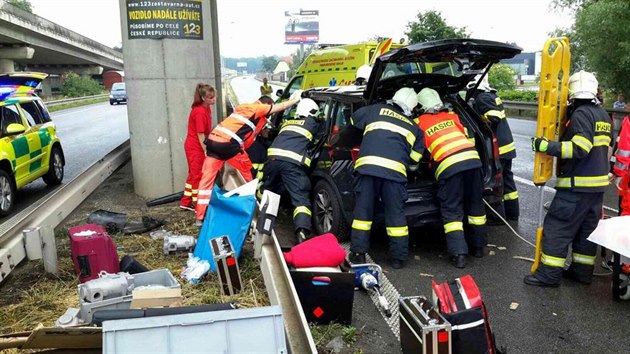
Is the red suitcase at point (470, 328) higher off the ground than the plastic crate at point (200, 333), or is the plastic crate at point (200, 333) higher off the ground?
the plastic crate at point (200, 333)

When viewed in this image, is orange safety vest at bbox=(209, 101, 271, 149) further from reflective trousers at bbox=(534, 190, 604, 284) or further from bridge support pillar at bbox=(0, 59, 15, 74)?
bridge support pillar at bbox=(0, 59, 15, 74)

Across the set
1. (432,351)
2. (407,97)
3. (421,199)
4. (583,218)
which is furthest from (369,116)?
(432,351)

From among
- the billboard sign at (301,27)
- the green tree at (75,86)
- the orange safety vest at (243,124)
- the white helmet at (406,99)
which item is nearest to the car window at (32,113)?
the orange safety vest at (243,124)

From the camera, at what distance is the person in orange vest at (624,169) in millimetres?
5035

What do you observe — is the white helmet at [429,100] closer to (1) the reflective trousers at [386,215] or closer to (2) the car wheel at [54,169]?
(1) the reflective trousers at [386,215]

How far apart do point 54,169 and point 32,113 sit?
41.9 inches

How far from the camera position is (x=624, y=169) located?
5.35 meters

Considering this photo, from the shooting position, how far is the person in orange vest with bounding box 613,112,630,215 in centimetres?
504

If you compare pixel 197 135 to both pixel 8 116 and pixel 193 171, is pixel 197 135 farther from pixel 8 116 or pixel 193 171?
pixel 8 116

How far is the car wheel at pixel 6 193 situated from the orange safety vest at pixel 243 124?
3.29 meters

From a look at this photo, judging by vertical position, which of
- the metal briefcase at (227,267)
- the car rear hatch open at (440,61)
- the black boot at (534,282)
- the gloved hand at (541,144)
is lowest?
the black boot at (534,282)

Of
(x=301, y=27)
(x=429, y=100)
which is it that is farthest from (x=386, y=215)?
(x=301, y=27)

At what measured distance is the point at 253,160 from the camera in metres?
7.83

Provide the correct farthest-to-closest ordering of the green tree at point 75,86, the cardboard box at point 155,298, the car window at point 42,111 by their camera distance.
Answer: the green tree at point 75,86, the car window at point 42,111, the cardboard box at point 155,298
